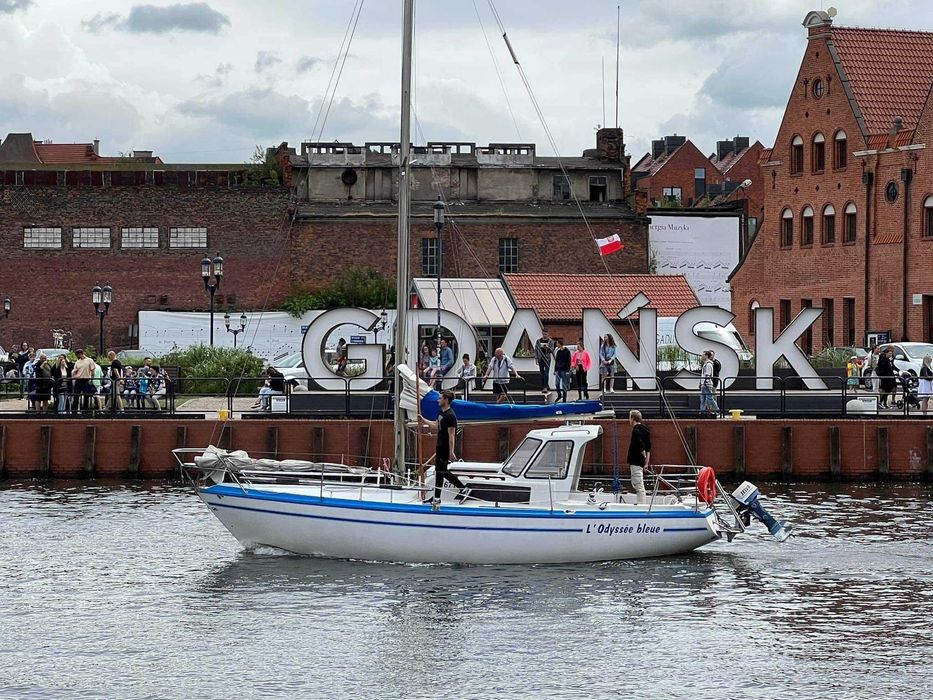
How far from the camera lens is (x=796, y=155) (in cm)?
6831

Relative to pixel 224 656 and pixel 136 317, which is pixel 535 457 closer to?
pixel 224 656

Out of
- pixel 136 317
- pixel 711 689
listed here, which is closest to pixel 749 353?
pixel 136 317

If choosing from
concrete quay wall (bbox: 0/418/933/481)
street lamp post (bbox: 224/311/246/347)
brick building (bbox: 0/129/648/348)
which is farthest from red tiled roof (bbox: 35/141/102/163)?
concrete quay wall (bbox: 0/418/933/481)

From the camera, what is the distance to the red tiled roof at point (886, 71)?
63.9m

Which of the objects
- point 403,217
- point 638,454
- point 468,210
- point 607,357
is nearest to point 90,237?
point 468,210

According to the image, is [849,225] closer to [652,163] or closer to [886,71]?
→ [886,71]

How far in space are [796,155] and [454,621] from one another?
47001 millimetres

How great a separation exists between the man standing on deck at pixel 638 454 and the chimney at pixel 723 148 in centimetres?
10478

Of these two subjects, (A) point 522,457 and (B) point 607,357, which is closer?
(A) point 522,457

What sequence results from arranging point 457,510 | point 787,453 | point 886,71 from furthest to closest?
point 886,71 < point 787,453 < point 457,510

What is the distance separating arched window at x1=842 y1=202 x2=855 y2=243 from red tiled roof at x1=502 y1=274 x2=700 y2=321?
6.61m

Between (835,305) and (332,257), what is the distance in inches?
1009

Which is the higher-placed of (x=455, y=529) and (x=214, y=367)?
(x=214, y=367)

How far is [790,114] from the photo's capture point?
6819cm
